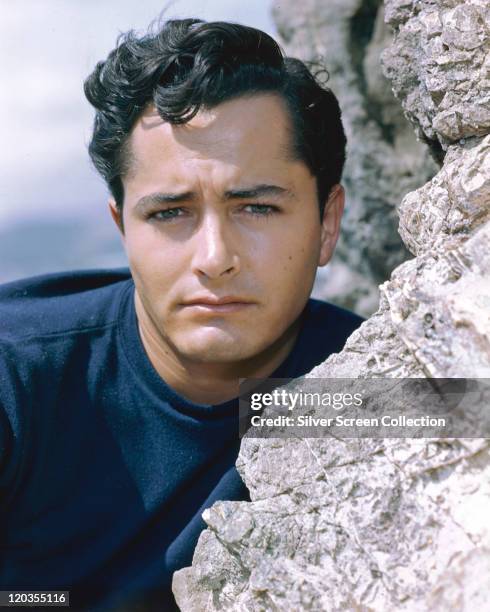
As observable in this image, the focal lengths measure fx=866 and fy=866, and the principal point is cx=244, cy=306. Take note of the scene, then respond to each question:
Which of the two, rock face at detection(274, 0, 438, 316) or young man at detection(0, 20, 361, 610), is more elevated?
rock face at detection(274, 0, 438, 316)

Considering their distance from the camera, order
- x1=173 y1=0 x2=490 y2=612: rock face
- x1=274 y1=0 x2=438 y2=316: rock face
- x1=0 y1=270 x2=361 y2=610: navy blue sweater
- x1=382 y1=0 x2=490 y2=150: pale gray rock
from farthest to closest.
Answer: x1=274 y1=0 x2=438 y2=316: rock face → x1=0 y1=270 x2=361 y2=610: navy blue sweater → x1=382 y1=0 x2=490 y2=150: pale gray rock → x1=173 y1=0 x2=490 y2=612: rock face

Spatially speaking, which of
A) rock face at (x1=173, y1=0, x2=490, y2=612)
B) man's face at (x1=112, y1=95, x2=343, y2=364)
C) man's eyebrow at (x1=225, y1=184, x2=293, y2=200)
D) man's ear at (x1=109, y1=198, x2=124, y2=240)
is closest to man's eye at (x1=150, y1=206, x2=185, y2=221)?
man's face at (x1=112, y1=95, x2=343, y2=364)

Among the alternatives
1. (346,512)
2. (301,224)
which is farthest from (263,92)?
(346,512)

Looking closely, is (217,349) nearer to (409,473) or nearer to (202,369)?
(202,369)

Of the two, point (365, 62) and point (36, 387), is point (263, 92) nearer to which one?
point (36, 387)

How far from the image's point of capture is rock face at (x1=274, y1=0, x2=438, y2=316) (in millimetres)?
3518

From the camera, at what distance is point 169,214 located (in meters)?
2.05

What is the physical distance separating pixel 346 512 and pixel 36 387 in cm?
107

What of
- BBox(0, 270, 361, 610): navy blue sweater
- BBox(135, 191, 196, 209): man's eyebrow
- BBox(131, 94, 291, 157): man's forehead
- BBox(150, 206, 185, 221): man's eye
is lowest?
BBox(0, 270, 361, 610): navy blue sweater

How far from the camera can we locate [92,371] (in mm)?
2283

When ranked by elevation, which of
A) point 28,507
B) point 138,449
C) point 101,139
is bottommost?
point 28,507

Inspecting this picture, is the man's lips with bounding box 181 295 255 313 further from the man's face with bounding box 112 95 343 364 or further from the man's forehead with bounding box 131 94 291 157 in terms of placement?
the man's forehead with bounding box 131 94 291 157

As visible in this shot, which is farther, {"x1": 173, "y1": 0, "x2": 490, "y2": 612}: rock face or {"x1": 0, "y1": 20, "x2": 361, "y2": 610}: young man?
{"x1": 0, "y1": 20, "x2": 361, "y2": 610}: young man

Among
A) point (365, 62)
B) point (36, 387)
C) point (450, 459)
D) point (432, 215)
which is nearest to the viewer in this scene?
point (450, 459)
